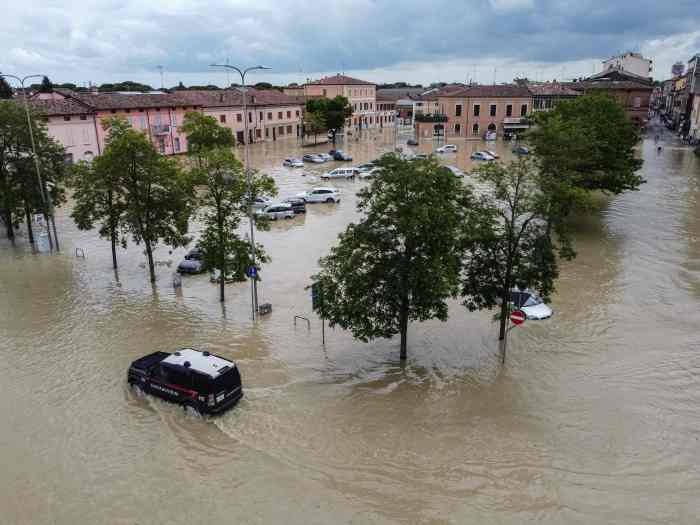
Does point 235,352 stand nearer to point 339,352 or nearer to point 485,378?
point 339,352

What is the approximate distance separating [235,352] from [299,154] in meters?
58.4

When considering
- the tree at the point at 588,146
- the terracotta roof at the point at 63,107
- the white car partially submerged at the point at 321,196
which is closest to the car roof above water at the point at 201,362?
the tree at the point at 588,146

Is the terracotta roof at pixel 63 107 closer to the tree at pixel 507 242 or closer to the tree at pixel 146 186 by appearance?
the tree at pixel 146 186

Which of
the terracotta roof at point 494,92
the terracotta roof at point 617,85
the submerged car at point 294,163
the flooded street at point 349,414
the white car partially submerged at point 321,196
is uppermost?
the terracotta roof at point 617,85

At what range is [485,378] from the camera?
17.6 metres

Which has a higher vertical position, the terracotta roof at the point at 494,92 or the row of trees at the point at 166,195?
the terracotta roof at the point at 494,92

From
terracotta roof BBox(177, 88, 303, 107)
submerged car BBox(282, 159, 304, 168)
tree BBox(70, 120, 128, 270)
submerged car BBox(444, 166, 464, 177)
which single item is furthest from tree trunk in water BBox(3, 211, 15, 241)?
terracotta roof BBox(177, 88, 303, 107)

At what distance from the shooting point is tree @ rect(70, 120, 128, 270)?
977 inches

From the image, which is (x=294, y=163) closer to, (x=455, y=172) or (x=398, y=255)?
(x=455, y=172)

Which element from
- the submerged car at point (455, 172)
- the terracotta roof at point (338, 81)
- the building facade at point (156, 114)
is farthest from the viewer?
the terracotta roof at point (338, 81)

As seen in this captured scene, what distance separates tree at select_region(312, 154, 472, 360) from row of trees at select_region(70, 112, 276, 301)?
6826 millimetres

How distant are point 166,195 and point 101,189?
11.2 ft

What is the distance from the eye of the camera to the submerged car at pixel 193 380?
14.9 meters

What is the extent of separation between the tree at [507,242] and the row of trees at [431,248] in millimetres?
32
